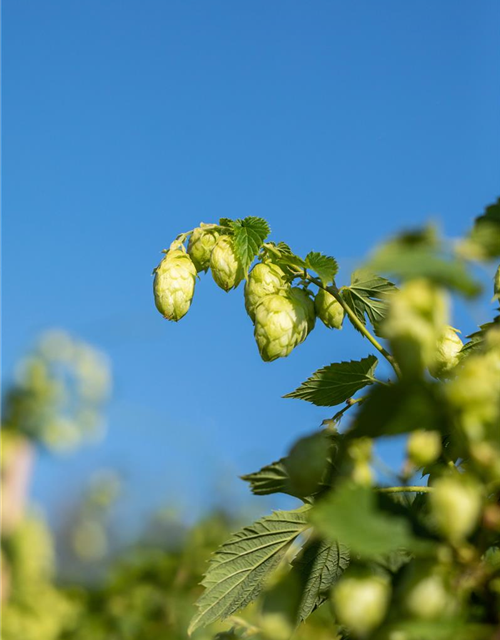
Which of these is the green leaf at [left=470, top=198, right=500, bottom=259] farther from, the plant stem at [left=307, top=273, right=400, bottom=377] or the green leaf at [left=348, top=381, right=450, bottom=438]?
the plant stem at [left=307, top=273, right=400, bottom=377]

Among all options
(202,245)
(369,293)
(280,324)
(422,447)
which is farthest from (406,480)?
(202,245)

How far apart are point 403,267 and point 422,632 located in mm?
175

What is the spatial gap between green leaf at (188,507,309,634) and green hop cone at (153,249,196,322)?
0.37m

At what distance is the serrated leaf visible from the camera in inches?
26.6

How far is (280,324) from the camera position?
2.92 ft

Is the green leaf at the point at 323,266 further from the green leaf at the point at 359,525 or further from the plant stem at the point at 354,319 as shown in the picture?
the green leaf at the point at 359,525

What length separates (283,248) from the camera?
3.33 ft

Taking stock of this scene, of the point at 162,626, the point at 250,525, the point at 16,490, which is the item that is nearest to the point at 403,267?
the point at 250,525

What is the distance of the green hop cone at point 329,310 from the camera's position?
0.96m

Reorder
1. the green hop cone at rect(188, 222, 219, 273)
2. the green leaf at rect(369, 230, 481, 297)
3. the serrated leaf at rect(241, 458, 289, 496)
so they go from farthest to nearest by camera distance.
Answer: the green hop cone at rect(188, 222, 219, 273), the serrated leaf at rect(241, 458, 289, 496), the green leaf at rect(369, 230, 481, 297)

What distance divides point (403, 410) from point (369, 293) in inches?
25.4

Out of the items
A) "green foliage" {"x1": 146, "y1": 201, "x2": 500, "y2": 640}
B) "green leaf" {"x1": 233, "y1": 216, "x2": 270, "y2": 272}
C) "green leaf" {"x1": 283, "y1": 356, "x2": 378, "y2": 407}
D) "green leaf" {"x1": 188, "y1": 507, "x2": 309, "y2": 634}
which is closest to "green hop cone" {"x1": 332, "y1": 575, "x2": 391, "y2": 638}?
"green foliage" {"x1": 146, "y1": 201, "x2": 500, "y2": 640}

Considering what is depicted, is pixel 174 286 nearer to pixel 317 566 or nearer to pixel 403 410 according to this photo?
pixel 317 566

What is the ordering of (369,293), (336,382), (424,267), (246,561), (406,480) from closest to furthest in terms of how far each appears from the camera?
(424,267) → (406,480) → (246,561) → (336,382) → (369,293)
